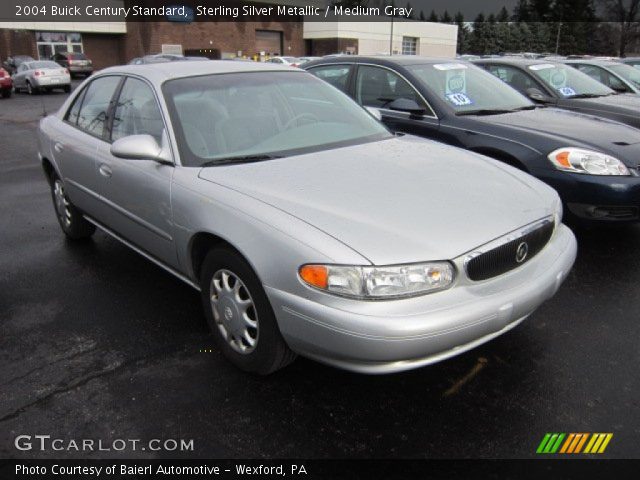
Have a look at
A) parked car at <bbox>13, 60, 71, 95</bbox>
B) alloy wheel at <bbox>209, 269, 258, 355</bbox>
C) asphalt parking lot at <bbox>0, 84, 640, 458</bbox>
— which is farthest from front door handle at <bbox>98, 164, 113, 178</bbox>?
parked car at <bbox>13, 60, 71, 95</bbox>

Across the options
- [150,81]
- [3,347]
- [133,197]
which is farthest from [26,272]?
[150,81]

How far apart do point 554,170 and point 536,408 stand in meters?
2.37

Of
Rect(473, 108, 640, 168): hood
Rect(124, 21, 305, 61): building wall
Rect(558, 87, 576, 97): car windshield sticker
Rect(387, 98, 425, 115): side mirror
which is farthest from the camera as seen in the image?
Rect(124, 21, 305, 61): building wall

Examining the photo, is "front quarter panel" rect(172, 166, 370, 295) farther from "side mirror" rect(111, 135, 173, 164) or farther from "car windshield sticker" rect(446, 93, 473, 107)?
"car windshield sticker" rect(446, 93, 473, 107)

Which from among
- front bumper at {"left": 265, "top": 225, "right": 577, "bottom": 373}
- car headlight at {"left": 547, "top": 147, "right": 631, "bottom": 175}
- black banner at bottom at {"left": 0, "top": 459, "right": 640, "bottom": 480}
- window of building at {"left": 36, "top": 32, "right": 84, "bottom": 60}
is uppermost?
window of building at {"left": 36, "top": 32, "right": 84, "bottom": 60}

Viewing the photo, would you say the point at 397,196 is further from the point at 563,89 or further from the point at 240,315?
the point at 563,89

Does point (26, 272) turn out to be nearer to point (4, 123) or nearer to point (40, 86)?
point (4, 123)

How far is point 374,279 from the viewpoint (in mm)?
2244

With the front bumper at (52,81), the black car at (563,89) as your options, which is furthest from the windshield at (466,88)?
the front bumper at (52,81)

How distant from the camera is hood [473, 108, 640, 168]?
4.42 meters

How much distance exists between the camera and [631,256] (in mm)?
4406

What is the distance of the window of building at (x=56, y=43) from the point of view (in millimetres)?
39781

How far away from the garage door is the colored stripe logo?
47.3m

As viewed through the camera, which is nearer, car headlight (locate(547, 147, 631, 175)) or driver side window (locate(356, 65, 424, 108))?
car headlight (locate(547, 147, 631, 175))
